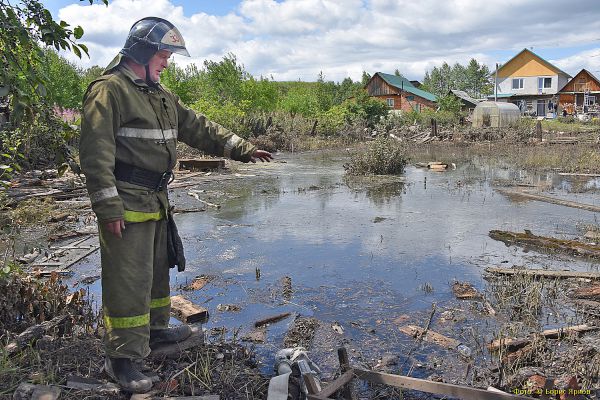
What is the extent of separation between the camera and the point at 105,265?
3117 mm

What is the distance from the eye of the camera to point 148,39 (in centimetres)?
323

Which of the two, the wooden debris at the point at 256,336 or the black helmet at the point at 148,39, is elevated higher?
the black helmet at the point at 148,39

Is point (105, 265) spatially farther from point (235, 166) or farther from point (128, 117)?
point (235, 166)

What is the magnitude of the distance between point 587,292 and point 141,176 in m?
4.64

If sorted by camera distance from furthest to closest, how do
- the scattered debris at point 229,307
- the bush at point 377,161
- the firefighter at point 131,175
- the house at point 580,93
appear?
the house at point 580,93, the bush at point 377,161, the scattered debris at point 229,307, the firefighter at point 131,175

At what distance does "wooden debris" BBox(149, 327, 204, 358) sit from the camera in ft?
11.8

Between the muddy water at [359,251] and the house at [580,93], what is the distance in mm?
49536

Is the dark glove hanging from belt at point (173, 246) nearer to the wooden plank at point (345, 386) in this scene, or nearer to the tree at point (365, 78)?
the wooden plank at point (345, 386)

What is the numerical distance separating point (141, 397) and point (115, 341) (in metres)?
0.37

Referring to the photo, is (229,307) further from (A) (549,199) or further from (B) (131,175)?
(A) (549,199)

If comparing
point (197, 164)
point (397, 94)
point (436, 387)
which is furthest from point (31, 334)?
point (397, 94)

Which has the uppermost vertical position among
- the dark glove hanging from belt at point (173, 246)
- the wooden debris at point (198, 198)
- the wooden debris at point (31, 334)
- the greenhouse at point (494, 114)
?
the greenhouse at point (494, 114)

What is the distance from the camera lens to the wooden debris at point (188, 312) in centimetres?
475

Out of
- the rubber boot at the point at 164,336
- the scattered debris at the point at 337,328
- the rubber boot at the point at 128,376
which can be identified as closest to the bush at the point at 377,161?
the scattered debris at the point at 337,328
